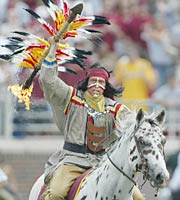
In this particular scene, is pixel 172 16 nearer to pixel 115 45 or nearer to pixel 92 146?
pixel 115 45

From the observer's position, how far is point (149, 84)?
21.4 m

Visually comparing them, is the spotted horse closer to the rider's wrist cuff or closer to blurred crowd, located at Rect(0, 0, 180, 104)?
the rider's wrist cuff

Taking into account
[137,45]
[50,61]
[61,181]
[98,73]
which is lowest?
[61,181]

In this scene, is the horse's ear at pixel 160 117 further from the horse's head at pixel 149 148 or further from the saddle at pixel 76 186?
the saddle at pixel 76 186

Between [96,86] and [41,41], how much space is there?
A: 2.31 ft

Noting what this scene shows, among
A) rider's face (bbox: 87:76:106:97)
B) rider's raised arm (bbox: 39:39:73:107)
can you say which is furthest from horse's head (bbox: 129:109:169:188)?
rider's raised arm (bbox: 39:39:73:107)

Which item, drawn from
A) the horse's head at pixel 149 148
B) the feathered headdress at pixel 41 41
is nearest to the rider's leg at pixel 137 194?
the horse's head at pixel 149 148

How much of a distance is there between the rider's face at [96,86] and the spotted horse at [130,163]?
59 centimetres

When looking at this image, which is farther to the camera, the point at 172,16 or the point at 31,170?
the point at 172,16

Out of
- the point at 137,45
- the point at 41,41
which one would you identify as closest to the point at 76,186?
the point at 41,41

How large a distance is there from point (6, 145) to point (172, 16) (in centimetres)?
385

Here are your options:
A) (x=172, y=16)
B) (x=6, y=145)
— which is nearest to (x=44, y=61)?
→ (x=6, y=145)

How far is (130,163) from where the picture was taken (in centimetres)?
1236

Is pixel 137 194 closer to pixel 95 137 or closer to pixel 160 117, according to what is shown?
pixel 95 137
